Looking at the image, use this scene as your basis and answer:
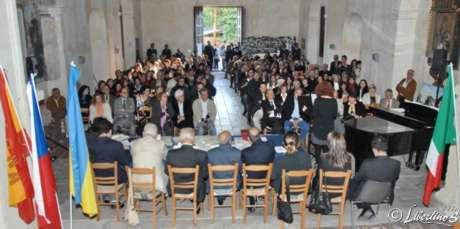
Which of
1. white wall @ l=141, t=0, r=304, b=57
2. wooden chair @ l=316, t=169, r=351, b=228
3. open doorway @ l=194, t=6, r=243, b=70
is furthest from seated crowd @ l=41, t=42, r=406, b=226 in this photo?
open doorway @ l=194, t=6, r=243, b=70

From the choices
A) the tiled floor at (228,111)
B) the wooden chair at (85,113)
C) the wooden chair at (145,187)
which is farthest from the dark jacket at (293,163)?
the wooden chair at (85,113)

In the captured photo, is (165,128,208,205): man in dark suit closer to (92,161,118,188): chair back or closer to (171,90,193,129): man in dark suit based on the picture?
(92,161,118,188): chair back

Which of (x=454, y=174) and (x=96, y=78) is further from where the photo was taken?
(x=96, y=78)

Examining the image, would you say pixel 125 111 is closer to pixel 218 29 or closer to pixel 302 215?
pixel 302 215

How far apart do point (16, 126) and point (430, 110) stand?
7015 mm

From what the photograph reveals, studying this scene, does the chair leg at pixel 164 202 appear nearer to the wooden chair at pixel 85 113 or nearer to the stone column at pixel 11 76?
the stone column at pixel 11 76

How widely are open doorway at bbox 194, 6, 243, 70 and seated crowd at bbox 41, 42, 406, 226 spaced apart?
8.45 m

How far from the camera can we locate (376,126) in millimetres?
8297

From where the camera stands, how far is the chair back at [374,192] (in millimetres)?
6098

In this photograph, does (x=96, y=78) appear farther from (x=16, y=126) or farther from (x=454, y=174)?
(x=454, y=174)

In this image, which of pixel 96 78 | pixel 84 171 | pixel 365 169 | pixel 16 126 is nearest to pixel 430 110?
pixel 365 169

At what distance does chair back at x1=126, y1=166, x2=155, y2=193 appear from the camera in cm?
618

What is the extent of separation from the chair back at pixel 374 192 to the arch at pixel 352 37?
41.5 feet

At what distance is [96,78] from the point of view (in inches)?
605
